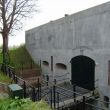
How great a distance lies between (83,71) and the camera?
12.6 m

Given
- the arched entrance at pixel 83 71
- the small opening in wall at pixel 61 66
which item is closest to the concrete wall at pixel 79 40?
the small opening in wall at pixel 61 66

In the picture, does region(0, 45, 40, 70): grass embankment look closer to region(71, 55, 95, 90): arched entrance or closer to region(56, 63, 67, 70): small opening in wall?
region(56, 63, 67, 70): small opening in wall

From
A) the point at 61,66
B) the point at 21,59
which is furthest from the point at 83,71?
the point at 21,59

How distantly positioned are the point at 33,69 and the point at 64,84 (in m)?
4.45

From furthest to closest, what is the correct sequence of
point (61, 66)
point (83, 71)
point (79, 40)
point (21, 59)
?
point (21, 59), point (61, 66), point (83, 71), point (79, 40)

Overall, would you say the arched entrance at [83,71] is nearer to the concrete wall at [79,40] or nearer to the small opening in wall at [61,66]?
the concrete wall at [79,40]

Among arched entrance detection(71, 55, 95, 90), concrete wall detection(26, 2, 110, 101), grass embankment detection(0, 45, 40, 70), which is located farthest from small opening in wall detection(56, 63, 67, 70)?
grass embankment detection(0, 45, 40, 70)

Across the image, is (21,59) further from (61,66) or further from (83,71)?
(83,71)

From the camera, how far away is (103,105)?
10.6m

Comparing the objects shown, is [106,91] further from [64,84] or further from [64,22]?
[64,22]

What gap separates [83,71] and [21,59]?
7.90 meters

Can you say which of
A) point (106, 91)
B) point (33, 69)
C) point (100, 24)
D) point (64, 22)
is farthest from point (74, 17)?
point (33, 69)

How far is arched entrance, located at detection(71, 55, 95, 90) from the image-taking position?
11.7m

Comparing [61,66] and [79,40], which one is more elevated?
[79,40]
